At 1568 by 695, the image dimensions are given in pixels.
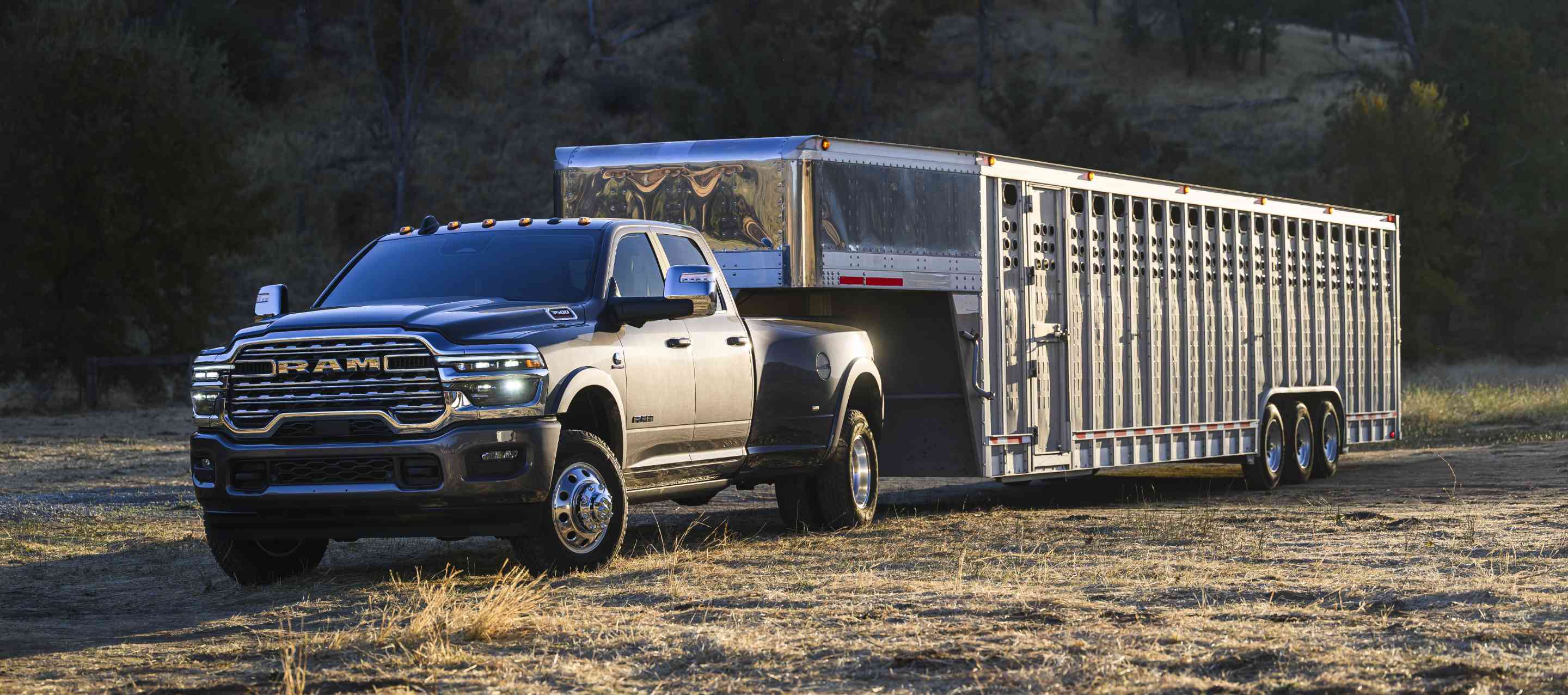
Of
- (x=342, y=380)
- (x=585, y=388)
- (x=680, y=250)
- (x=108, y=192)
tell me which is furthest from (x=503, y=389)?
(x=108, y=192)

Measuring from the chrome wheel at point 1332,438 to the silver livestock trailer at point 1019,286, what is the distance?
0.74ft

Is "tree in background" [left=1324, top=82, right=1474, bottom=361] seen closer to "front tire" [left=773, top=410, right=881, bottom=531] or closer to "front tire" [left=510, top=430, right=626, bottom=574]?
"front tire" [left=773, top=410, right=881, bottom=531]

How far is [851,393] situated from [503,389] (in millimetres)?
4188

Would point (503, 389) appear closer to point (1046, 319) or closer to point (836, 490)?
point (836, 490)

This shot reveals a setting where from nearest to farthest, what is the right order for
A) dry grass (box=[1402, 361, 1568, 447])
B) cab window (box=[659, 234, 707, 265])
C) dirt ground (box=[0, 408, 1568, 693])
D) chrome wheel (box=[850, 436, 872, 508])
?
dirt ground (box=[0, 408, 1568, 693])
cab window (box=[659, 234, 707, 265])
chrome wheel (box=[850, 436, 872, 508])
dry grass (box=[1402, 361, 1568, 447])

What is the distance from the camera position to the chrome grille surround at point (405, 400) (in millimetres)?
10148

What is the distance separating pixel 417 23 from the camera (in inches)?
2456

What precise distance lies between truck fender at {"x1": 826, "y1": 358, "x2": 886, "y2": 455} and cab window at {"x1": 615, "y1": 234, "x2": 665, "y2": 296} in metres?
1.88

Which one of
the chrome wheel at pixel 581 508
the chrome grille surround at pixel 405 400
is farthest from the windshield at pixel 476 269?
the chrome wheel at pixel 581 508

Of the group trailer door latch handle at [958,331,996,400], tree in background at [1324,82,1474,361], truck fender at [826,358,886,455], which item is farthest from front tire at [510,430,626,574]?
tree in background at [1324,82,1474,361]

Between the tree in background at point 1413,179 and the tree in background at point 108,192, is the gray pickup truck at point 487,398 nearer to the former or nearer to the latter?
the tree in background at point 108,192

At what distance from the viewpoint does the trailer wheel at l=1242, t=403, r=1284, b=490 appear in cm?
1944

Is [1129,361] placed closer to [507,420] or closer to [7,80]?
[507,420]

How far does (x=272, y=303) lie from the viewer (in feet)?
36.6
